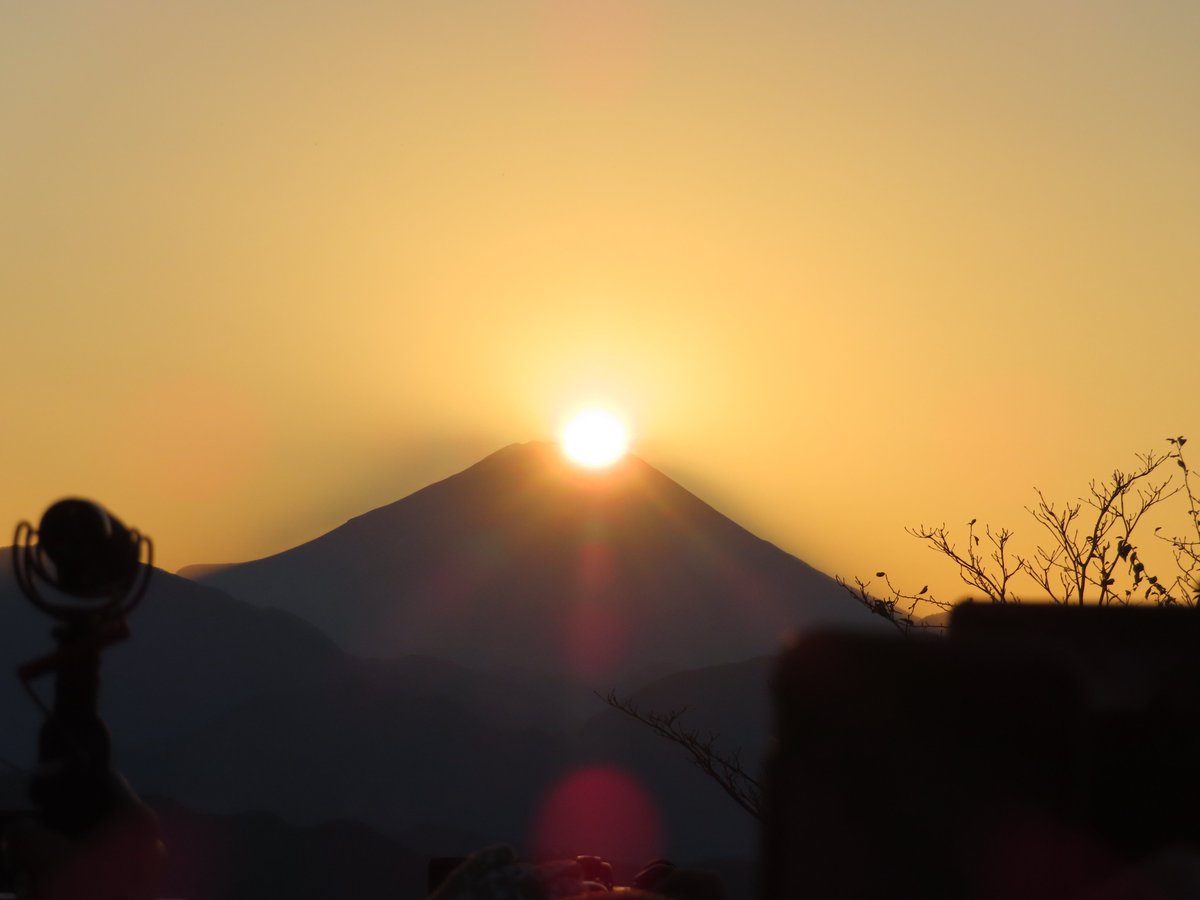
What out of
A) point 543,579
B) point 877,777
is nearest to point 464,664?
point 543,579

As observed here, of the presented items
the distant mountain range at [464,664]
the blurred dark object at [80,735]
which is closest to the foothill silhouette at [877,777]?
the blurred dark object at [80,735]

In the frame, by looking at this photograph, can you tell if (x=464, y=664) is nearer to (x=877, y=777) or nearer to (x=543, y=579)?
(x=543, y=579)

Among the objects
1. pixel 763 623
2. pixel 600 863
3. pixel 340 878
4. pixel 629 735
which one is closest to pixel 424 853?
pixel 340 878

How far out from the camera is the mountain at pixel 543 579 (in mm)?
126562

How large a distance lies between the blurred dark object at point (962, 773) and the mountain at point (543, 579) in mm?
100474

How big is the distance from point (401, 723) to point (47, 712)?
11837 cm

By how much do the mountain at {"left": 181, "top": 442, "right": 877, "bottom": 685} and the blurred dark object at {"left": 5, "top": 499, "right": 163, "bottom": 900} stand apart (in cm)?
10138

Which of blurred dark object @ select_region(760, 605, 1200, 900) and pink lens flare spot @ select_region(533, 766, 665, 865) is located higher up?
pink lens flare spot @ select_region(533, 766, 665, 865)

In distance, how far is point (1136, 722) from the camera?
11.2ft

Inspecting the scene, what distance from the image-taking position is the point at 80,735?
2811 mm

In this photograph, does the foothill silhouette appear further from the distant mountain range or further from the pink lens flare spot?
the pink lens flare spot

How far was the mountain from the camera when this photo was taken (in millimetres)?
126562

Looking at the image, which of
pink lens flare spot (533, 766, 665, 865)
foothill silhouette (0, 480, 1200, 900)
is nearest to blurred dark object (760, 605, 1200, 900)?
foothill silhouette (0, 480, 1200, 900)

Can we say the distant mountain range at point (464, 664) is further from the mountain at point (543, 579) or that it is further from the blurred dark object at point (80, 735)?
the blurred dark object at point (80, 735)
